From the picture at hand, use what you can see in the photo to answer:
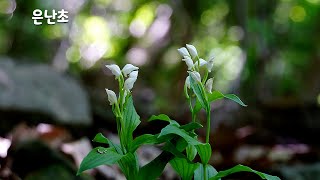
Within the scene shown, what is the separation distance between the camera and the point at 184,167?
1.39 meters

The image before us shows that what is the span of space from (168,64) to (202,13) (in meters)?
0.96

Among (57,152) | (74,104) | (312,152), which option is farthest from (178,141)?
(74,104)

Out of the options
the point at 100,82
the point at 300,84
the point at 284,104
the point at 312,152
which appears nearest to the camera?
the point at 312,152

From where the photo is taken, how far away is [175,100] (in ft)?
21.1

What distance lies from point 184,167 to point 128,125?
18 centimetres

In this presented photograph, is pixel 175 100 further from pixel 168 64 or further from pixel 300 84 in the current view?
pixel 300 84

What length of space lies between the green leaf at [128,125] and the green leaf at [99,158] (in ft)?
0.24

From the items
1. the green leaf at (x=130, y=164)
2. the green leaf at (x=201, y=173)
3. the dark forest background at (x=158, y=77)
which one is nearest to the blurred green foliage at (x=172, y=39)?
the dark forest background at (x=158, y=77)

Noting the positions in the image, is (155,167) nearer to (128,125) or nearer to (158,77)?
(128,125)

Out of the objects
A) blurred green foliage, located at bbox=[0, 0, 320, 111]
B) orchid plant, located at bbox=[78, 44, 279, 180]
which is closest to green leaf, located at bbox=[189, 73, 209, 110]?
orchid plant, located at bbox=[78, 44, 279, 180]

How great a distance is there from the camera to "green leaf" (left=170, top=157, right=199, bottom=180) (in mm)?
1376

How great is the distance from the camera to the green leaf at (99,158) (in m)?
1.22

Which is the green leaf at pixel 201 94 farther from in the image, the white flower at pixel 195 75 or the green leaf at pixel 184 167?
the green leaf at pixel 184 167

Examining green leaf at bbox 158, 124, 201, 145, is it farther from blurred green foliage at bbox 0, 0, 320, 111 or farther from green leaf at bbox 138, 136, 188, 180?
blurred green foliage at bbox 0, 0, 320, 111
